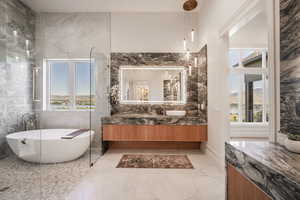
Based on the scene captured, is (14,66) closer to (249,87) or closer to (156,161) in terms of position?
(156,161)

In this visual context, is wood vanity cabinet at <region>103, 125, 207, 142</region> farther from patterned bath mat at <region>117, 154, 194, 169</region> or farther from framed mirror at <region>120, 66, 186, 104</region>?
framed mirror at <region>120, 66, 186, 104</region>

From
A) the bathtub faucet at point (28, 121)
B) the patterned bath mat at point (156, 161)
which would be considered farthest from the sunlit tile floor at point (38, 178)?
the patterned bath mat at point (156, 161)

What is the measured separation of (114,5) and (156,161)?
3.68 meters

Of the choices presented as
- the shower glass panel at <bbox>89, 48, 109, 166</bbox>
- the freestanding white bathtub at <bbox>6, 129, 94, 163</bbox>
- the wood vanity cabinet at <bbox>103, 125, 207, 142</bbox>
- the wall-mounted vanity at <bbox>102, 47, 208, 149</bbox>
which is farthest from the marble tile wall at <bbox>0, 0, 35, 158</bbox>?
the wall-mounted vanity at <bbox>102, 47, 208, 149</bbox>

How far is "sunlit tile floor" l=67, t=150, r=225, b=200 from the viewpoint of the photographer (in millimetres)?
2076

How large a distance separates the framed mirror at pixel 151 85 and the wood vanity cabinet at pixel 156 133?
0.80 m

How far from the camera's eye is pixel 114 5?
3.88 m

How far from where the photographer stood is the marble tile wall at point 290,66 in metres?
1.31

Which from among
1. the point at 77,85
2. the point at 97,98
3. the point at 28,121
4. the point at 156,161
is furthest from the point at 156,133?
the point at 28,121

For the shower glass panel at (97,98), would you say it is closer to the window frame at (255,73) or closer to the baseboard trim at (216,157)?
the baseboard trim at (216,157)

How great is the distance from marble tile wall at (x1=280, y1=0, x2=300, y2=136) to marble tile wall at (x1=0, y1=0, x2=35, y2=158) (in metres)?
2.45

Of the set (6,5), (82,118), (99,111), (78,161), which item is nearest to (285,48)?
(6,5)

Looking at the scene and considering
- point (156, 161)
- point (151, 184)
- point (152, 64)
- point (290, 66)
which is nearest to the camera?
point (290, 66)

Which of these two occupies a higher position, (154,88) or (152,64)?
(152,64)
